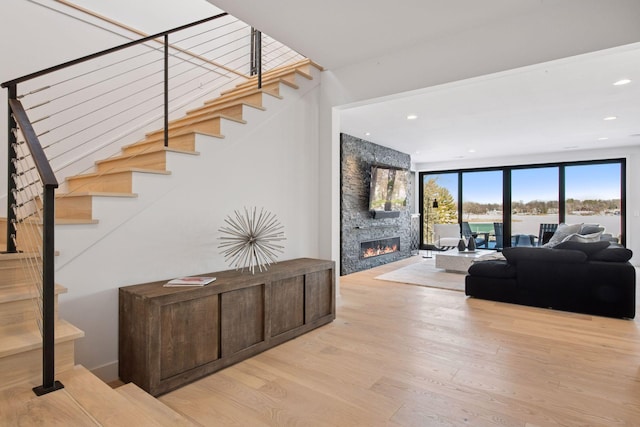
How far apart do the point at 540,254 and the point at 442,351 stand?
218 cm

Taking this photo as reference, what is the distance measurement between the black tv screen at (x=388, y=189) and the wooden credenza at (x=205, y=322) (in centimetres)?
415

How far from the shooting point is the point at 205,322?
2426mm

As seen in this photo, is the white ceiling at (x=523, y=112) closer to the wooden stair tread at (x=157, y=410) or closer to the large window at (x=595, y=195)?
the large window at (x=595, y=195)

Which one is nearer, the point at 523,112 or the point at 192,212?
the point at 192,212

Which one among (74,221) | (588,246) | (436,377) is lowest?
(436,377)

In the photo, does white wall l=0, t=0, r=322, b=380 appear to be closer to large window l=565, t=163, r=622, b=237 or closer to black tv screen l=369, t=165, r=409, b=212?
black tv screen l=369, t=165, r=409, b=212

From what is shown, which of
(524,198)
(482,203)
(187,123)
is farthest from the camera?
(482,203)

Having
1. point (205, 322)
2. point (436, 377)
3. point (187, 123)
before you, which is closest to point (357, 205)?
point (187, 123)

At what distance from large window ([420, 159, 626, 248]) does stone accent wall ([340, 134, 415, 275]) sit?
3.21 meters

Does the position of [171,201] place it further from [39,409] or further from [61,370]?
[39,409]

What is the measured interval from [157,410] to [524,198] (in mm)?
9830

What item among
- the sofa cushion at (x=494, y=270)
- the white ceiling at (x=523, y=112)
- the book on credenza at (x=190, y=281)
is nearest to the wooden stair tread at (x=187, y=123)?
the book on credenza at (x=190, y=281)

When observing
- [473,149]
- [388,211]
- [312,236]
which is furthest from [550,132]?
[312,236]

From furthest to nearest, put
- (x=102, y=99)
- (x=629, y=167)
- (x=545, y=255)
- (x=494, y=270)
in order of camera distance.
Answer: (x=629, y=167) < (x=494, y=270) < (x=545, y=255) < (x=102, y=99)
